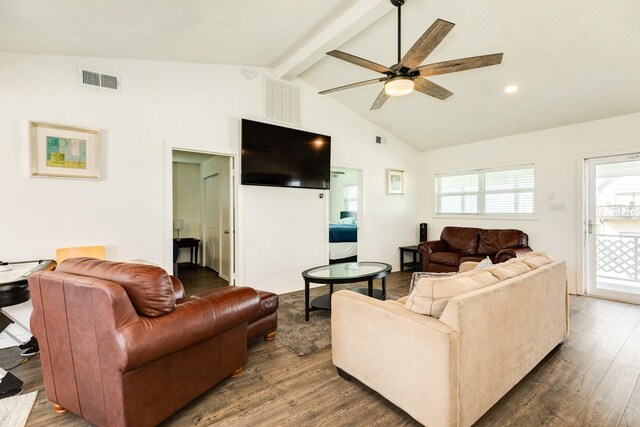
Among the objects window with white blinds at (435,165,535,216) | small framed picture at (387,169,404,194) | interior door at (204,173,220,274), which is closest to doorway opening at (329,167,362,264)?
small framed picture at (387,169,404,194)

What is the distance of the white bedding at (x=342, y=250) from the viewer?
5637 millimetres

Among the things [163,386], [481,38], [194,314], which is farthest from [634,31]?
[163,386]

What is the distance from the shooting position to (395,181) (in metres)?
5.91

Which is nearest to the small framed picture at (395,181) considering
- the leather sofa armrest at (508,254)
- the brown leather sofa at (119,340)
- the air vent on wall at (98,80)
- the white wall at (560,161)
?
the white wall at (560,161)

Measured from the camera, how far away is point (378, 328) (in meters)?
1.84

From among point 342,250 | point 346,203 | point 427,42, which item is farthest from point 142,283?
point 346,203

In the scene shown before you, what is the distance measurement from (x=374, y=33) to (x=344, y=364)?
10.9ft

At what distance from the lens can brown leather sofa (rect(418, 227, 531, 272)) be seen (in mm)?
4660

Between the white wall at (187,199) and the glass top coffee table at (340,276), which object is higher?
the white wall at (187,199)

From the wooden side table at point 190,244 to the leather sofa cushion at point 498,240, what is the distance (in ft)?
18.0

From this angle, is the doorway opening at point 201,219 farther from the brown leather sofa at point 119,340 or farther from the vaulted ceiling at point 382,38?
the brown leather sofa at point 119,340

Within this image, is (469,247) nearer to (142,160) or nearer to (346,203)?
(346,203)

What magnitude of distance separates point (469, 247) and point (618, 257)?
1.85m

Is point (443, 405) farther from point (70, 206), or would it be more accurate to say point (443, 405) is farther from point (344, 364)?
point (70, 206)
